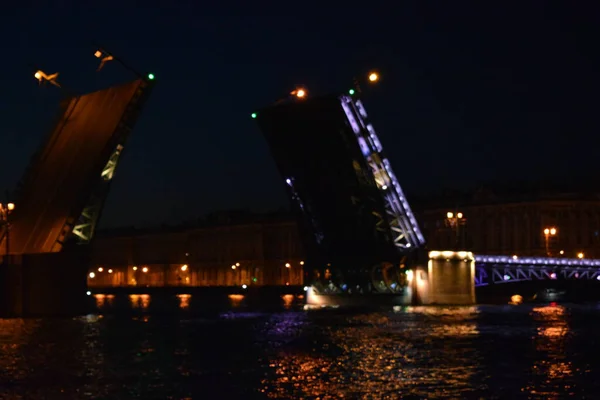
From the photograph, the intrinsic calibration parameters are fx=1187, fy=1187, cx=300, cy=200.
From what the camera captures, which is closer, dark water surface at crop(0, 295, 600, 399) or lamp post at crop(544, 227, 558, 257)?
dark water surface at crop(0, 295, 600, 399)

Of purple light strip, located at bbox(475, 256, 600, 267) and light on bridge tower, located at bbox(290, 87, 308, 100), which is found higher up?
light on bridge tower, located at bbox(290, 87, 308, 100)

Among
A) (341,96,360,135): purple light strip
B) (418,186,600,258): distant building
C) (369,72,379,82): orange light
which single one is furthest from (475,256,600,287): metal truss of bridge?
(418,186,600,258): distant building

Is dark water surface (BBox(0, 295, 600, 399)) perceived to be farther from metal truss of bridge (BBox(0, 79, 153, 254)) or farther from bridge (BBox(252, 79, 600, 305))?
bridge (BBox(252, 79, 600, 305))

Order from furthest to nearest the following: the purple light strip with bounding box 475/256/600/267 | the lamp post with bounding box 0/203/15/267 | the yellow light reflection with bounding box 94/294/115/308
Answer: the yellow light reflection with bounding box 94/294/115/308
the purple light strip with bounding box 475/256/600/267
the lamp post with bounding box 0/203/15/267

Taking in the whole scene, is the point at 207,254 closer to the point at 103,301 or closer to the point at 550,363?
A: the point at 103,301

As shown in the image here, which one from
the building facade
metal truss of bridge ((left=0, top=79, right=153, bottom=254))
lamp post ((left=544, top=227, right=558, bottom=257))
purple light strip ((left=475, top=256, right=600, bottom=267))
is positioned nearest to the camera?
metal truss of bridge ((left=0, top=79, right=153, bottom=254))

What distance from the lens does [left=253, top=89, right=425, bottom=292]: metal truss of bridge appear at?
44.6 metres

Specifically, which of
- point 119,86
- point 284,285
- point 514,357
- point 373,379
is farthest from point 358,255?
point 284,285

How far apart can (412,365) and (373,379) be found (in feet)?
8.74

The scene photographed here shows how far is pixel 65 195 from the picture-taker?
43938 millimetres

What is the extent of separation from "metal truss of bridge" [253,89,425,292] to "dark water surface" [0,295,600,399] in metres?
7.31

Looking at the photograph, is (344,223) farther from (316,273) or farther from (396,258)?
(316,273)

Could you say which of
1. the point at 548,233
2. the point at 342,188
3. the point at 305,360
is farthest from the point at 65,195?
the point at 548,233

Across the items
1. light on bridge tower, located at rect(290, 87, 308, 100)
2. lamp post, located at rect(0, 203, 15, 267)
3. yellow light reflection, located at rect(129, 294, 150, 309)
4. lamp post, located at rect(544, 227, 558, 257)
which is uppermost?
light on bridge tower, located at rect(290, 87, 308, 100)
